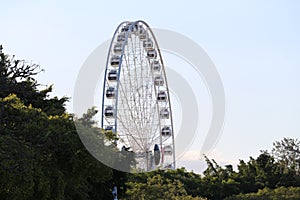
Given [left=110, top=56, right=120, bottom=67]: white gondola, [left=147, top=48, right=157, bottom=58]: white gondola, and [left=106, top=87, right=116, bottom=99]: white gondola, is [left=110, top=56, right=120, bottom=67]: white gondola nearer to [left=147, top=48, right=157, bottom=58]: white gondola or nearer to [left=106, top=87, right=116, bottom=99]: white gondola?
[left=106, top=87, right=116, bottom=99]: white gondola

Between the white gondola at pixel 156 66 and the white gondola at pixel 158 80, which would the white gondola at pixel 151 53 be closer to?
the white gondola at pixel 156 66

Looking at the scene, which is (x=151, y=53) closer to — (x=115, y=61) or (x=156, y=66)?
(x=156, y=66)

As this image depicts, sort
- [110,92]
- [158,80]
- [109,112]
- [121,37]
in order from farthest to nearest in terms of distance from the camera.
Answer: [158,80]
[121,37]
[110,92]
[109,112]

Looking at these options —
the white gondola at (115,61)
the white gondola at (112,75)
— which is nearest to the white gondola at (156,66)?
the white gondola at (115,61)

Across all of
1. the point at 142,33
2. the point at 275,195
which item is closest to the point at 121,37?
the point at 142,33

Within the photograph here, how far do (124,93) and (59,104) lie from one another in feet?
10.0

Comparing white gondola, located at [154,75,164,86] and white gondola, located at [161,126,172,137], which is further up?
white gondola, located at [154,75,164,86]

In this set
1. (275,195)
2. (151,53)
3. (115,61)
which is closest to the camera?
(115,61)

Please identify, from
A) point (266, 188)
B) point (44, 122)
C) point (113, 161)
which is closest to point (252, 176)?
point (266, 188)

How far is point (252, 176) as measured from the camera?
52.6 m

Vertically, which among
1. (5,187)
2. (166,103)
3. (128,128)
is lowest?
(5,187)

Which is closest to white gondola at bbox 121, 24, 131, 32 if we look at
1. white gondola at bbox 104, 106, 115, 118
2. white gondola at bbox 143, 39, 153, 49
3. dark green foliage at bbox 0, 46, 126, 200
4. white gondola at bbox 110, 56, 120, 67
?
white gondola at bbox 110, 56, 120, 67

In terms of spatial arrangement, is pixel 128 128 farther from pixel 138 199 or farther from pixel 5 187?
pixel 5 187

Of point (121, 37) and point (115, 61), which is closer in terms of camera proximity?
point (115, 61)
